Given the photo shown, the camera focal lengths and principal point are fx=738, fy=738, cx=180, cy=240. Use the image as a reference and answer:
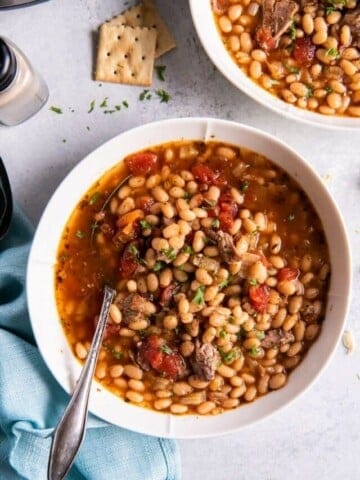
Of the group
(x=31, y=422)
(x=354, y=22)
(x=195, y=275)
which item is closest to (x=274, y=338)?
(x=195, y=275)

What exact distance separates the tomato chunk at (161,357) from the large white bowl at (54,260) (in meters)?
0.23

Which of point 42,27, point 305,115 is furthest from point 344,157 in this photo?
point 42,27

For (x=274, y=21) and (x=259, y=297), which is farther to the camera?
(x=274, y=21)

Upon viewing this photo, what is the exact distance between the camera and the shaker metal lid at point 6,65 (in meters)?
3.28

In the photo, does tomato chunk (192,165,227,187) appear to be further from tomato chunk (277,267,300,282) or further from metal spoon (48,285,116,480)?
metal spoon (48,285,116,480)

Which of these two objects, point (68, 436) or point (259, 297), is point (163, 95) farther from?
point (68, 436)

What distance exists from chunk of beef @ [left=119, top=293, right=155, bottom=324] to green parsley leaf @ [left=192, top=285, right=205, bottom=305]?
21 cm

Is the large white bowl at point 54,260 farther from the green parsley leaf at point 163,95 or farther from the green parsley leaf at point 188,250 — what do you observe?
the green parsley leaf at point 188,250

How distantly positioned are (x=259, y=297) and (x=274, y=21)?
1296 millimetres

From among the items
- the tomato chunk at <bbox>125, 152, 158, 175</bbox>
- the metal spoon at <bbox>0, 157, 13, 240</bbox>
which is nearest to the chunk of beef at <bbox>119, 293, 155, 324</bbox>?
the tomato chunk at <bbox>125, 152, 158, 175</bbox>

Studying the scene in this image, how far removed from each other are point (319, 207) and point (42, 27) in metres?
1.63

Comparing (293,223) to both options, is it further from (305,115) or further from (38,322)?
(38,322)

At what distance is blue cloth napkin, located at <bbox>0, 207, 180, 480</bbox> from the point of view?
3.43 m

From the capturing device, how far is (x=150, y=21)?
3.64 meters
